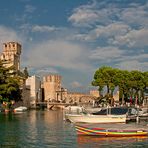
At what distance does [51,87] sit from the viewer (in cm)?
15938

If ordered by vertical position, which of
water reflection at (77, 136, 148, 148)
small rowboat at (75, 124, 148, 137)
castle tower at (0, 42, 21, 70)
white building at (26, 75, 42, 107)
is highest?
castle tower at (0, 42, 21, 70)

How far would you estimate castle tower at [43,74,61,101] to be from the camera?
158500mm

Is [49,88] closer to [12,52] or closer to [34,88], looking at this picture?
[34,88]

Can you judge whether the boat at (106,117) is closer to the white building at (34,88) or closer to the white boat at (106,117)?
the white boat at (106,117)

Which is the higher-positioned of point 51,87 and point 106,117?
point 51,87

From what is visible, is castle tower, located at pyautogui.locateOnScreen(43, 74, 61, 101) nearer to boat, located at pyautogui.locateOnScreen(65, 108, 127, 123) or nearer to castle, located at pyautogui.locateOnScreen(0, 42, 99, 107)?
castle, located at pyautogui.locateOnScreen(0, 42, 99, 107)

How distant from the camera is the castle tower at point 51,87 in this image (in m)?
158

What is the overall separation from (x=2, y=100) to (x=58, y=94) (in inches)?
3288

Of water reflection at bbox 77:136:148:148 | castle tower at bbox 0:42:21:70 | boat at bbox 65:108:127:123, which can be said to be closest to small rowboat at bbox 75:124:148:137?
water reflection at bbox 77:136:148:148

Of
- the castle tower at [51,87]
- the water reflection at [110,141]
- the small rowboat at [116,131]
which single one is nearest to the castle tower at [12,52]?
the castle tower at [51,87]

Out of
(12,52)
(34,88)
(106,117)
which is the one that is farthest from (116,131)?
(12,52)

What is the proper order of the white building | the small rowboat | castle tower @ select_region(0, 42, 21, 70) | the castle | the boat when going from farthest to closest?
castle tower @ select_region(0, 42, 21, 70) < the castle < the white building < the boat < the small rowboat

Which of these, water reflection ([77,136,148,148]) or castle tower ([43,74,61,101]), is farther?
castle tower ([43,74,61,101])

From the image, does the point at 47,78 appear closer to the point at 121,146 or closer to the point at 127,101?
the point at 127,101
